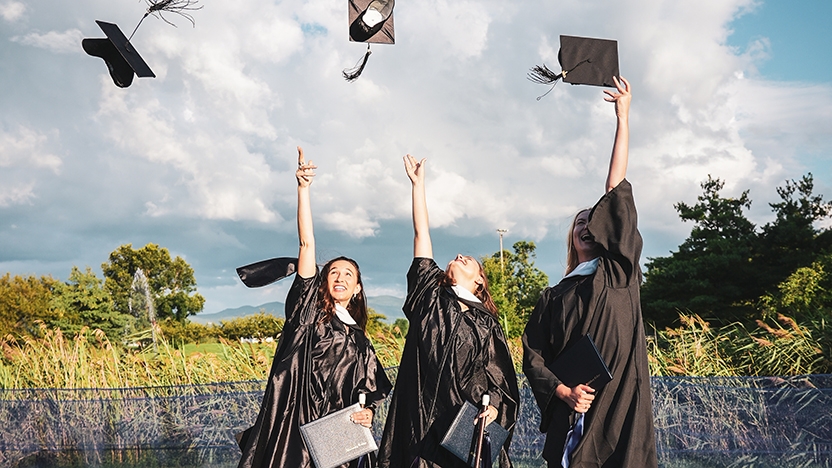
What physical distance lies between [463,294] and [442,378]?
417mm

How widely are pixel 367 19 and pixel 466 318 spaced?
185 centimetres

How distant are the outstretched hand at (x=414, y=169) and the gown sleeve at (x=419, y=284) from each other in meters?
0.41

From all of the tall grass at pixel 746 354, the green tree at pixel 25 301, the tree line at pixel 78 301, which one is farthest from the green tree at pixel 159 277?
the tall grass at pixel 746 354

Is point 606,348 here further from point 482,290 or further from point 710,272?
point 710,272

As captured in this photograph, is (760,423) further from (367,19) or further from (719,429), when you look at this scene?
(367,19)

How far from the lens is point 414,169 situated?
4000mm

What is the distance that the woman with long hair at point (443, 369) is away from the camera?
11.4 feet

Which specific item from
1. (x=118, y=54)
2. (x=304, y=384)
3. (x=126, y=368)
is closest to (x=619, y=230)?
(x=304, y=384)

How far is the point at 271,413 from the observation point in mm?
3752

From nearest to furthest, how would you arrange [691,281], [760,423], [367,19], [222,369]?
1. [367,19]
2. [760,423]
3. [222,369]
4. [691,281]

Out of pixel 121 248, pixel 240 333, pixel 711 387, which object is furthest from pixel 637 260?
pixel 121 248

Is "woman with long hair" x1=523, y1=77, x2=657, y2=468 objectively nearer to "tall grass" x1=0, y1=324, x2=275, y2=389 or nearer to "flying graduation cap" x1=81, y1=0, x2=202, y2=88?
"flying graduation cap" x1=81, y1=0, x2=202, y2=88

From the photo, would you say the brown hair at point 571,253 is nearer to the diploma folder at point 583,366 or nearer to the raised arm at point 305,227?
the diploma folder at point 583,366

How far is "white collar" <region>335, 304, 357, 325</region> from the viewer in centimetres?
391
